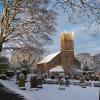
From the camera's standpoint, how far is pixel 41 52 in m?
43.7

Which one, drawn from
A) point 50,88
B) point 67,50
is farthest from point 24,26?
point 67,50

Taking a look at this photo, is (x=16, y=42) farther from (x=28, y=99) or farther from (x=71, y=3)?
(x=71, y=3)

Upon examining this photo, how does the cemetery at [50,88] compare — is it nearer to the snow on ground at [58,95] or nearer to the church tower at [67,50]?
the snow on ground at [58,95]

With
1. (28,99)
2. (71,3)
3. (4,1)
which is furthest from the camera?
(4,1)

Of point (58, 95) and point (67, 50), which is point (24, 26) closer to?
point (58, 95)

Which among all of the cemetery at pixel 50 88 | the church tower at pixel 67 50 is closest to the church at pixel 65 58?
the church tower at pixel 67 50

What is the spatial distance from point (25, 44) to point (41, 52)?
2.72 metres

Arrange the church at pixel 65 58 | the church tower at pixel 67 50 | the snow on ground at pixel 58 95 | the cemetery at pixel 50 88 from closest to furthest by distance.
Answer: the snow on ground at pixel 58 95 → the cemetery at pixel 50 88 → the church tower at pixel 67 50 → the church at pixel 65 58

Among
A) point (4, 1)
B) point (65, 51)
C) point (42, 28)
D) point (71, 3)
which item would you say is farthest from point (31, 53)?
point (65, 51)

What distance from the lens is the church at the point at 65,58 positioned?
4082 inches

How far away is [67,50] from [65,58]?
9.79ft

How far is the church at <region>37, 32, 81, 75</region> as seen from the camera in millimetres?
103688

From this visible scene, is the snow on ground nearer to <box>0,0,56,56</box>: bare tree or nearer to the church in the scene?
<box>0,0,56,56</box>: bare tree

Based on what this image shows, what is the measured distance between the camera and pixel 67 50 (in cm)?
10575
